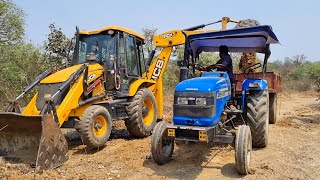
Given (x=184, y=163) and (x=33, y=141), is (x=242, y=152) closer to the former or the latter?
(x=184, y=163)

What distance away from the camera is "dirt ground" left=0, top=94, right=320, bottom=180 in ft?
17.4

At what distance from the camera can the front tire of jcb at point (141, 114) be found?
7.99 m

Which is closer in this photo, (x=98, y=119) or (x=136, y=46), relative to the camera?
(x=98, y=119)

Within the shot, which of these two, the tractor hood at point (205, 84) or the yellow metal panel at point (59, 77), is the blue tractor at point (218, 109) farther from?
the yellow metal panel at point (59, 77)

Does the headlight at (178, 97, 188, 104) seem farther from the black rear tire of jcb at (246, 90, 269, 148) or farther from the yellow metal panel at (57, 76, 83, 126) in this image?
A: the yellow metal panel at (57, 76, 83, 126)

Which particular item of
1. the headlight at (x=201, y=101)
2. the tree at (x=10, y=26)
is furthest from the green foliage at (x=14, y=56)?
the headlight at (x=201, y=101)

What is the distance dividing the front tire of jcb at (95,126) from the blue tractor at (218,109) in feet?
4.94

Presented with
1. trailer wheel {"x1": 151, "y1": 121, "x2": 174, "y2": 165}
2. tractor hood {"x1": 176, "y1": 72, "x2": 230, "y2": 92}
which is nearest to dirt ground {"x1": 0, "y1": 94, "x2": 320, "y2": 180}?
trailer wheel {"x1": 151, "y1": 121, "x2": 174, "y2": 165}

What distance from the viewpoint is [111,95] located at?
26.2 ft

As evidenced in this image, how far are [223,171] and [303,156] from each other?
1906mm

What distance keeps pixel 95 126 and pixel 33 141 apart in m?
1.34

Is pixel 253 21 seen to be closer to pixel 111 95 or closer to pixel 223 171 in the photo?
pixel 111 95

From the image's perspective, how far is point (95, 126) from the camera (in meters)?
6.88

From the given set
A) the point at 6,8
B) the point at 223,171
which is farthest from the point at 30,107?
the point at 6,8
